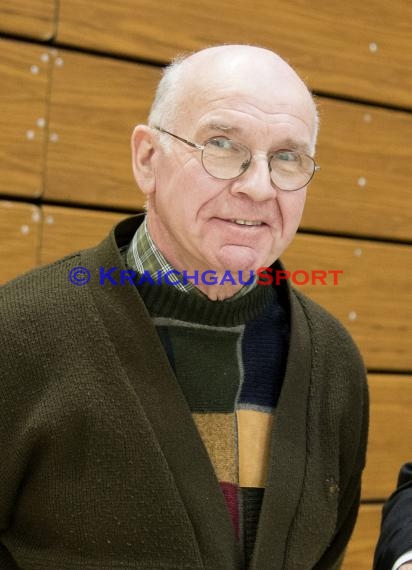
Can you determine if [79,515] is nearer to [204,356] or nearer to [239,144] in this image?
[204,356]

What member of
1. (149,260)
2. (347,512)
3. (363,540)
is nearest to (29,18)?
(149,260)

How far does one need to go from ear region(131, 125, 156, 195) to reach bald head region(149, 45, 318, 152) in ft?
0.15

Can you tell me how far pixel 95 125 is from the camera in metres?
2.11

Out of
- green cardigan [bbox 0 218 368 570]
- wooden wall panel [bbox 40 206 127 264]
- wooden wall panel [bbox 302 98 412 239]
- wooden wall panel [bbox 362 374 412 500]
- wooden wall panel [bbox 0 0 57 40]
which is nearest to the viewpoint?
green cardigan [bbox 0 218 368 570]

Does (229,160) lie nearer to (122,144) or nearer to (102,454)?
(102,454)

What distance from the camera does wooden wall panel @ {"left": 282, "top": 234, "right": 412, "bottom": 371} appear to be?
243 centimetres

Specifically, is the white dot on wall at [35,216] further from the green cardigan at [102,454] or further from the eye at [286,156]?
the eye at [286,156]

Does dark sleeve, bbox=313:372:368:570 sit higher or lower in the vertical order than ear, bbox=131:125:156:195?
lower

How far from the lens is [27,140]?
2033mm

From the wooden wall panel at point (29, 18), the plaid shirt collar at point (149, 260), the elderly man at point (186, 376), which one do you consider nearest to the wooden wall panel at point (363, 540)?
the elderly man at point (186, 376)

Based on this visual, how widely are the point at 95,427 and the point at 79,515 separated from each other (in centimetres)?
13

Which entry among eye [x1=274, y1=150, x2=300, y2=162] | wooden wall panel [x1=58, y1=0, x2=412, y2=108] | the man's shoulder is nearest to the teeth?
eye [x1=274, y1=150, x2=300, y2=162]

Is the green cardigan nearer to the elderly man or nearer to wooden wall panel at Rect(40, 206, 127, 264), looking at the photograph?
the elderly man

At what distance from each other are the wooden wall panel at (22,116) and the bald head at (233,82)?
0.87 m
